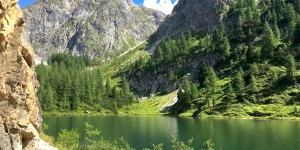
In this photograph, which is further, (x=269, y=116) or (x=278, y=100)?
(x=278, y=100)

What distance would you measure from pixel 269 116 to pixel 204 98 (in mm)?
51729

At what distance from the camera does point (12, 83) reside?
21375mm

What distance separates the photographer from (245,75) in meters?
191

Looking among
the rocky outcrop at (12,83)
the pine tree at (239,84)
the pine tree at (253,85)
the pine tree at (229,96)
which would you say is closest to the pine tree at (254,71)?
the pine tree at (239,84)

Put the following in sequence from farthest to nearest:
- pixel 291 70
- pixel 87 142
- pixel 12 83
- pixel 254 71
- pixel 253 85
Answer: pixel 254 71
pixel 253 85
pixel 291 70
pixel 87 142
pixel 12 83

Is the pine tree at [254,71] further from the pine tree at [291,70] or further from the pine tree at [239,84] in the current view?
the pine tree at [291,70]

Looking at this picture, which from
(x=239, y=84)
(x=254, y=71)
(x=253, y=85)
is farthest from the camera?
(x=254, y=71)

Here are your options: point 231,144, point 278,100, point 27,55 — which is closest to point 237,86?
point 278,100

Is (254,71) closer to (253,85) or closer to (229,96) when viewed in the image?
(253,85)

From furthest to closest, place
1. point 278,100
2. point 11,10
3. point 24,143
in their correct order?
point 278,100 → point 24,143 → point 11,10

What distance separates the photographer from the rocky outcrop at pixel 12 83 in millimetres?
20500

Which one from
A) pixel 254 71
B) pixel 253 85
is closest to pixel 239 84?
pixel 253 85

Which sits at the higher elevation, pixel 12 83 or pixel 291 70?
pixel 291 70

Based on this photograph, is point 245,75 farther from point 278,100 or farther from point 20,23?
point 20,23
